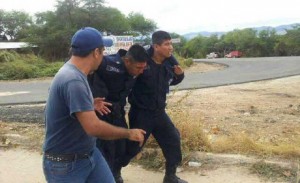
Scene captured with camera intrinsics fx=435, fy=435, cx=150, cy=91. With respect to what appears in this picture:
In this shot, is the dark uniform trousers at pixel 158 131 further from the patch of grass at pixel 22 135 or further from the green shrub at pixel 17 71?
the green shrub at pixel 17 71

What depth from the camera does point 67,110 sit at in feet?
8.94

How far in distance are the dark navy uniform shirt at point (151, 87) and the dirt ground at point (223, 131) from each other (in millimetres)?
970

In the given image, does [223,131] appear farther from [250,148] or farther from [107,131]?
[107,131]

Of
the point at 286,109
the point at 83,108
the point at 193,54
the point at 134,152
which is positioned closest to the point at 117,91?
the point at 134,152

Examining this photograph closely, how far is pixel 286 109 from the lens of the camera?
9.75 m

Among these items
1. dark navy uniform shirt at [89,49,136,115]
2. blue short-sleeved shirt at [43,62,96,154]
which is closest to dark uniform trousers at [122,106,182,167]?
dark navy uniform shirt at [89,49,136,115]

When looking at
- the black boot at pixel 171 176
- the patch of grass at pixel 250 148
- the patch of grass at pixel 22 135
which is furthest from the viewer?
the patch of grass at pixel 22 135

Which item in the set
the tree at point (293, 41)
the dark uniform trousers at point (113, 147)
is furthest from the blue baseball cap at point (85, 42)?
the tree at point (293, 41)

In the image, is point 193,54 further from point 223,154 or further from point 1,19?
point 223,154

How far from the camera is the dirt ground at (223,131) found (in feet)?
16.2

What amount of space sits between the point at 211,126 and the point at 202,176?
309cm

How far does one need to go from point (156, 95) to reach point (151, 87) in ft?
0.32

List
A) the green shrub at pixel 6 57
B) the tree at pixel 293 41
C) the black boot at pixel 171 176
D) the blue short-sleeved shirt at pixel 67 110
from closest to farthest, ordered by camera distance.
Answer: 1. the blue short-sleeved shirt at pixel 67 110
2. the black boot at pixel 171 176
3. the green shrub at pixel 6 57
4. the tree at pixel 293 41

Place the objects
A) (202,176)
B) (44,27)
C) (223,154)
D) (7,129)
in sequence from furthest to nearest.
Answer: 1. (44,27)
2. (7,129)
3. (223,154)
4. (202,176)
